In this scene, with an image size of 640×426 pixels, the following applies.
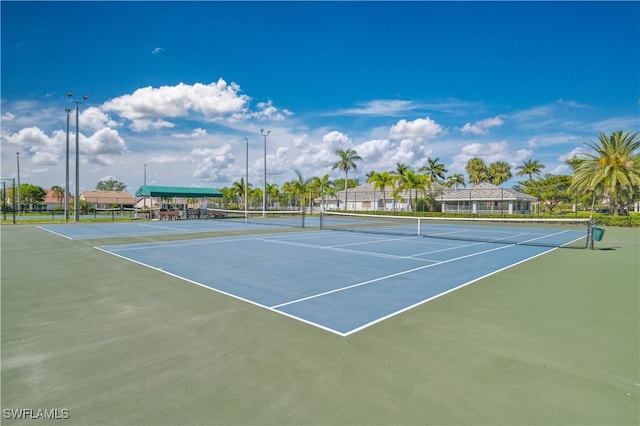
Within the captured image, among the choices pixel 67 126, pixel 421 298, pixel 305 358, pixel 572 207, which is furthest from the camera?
pixel 572 207

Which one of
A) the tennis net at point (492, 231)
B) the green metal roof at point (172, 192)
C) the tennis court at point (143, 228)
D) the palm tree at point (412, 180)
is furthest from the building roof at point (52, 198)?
the tennis net at point (492, 231)

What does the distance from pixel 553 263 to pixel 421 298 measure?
7295mm

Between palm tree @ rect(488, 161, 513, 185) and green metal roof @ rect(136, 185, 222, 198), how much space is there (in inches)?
2615

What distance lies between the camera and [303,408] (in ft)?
10.4

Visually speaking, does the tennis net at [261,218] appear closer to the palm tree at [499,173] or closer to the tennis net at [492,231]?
the tennis net at [492,231]

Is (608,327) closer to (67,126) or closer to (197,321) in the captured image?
(197,321)

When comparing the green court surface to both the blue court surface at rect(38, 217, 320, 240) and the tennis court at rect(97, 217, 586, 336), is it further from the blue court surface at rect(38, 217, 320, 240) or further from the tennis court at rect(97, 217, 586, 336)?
the blue court surface at rect(38, 217, 320, 240)

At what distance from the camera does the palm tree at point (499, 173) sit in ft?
265

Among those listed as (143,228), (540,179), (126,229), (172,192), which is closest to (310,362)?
(126,229)

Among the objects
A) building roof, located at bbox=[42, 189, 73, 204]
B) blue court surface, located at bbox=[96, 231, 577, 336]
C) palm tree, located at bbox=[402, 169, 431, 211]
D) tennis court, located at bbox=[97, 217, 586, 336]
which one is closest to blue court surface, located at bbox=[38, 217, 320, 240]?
blue court surface, located at bbox=[96, 231, 577, 336]

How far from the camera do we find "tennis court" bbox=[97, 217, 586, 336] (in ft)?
20.6

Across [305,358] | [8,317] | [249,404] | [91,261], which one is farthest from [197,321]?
[91,261]

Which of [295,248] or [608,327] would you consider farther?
[295,248]

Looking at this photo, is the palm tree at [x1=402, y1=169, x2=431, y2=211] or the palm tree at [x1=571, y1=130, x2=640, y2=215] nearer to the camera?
the palm tree at [x1=571, y1=130, x2=640, y2=215]
